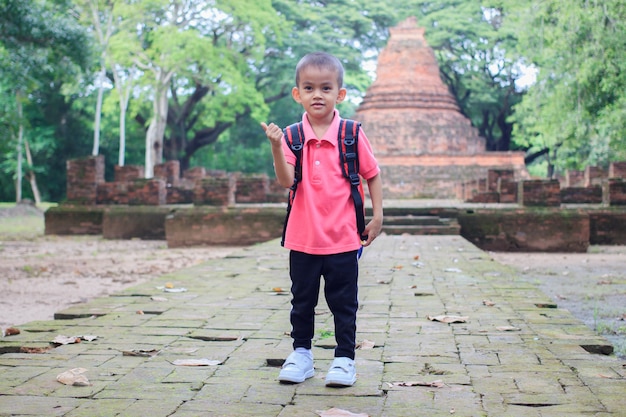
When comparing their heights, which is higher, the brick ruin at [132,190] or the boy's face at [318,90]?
the boy's face at [318,90]

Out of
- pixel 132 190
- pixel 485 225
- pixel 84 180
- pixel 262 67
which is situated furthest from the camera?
pixel 262 67

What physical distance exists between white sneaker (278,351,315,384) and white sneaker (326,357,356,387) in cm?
11

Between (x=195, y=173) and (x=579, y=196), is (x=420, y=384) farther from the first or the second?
(x=195, y=173)

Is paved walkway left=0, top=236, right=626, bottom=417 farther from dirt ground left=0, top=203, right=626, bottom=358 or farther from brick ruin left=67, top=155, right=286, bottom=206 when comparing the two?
brick ruin left=67, top=155, right=286, bottom=206

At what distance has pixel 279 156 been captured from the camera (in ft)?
10.3

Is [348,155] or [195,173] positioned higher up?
[195,173]

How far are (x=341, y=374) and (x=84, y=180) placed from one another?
13537 mm

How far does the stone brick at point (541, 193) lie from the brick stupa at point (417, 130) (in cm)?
1311

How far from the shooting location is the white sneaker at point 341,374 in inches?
117

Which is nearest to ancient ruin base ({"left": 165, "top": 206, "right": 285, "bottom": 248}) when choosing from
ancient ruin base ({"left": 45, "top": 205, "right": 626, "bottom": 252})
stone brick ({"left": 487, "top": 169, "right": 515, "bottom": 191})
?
ancient ruin base ({"left": 45, "top": 205, "right": 626, "bottom": 252})

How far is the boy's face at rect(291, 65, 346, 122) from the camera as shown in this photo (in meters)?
3.21

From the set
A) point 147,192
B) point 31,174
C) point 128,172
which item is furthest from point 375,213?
point 31,174

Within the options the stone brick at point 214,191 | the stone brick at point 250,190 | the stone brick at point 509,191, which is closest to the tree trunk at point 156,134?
the stone brick at point 250,190

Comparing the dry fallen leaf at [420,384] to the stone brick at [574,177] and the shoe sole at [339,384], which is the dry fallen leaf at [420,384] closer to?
the shoe sole at [339,384]
